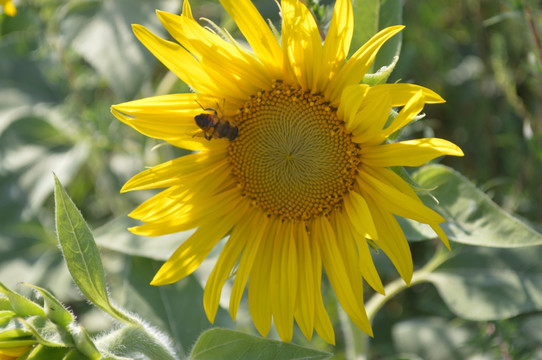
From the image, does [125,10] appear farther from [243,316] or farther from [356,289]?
[356,289]

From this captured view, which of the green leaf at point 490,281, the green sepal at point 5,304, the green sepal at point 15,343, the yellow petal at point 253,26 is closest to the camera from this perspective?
the green sepal at point 15,343

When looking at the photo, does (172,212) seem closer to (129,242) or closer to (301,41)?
(129,242)

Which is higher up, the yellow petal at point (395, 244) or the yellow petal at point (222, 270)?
the yellow petal at point (222, 270)

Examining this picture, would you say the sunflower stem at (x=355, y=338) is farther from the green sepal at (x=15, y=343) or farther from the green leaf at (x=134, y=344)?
the green sepal at (x=15, y=343)

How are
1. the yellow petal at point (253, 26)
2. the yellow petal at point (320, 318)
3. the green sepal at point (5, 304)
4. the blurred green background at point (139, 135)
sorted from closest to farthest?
1. the green sepal at point (5, 304)
2. the yellow petal at point (253, 26)
3. the yellow petal at point (320, 318)
4. the blurred green background at point (139, 135)

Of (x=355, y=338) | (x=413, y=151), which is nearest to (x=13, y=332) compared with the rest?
(x=413, y=151)

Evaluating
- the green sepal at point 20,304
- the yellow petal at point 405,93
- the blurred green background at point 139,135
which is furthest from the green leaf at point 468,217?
the green sepal at point 20,304
